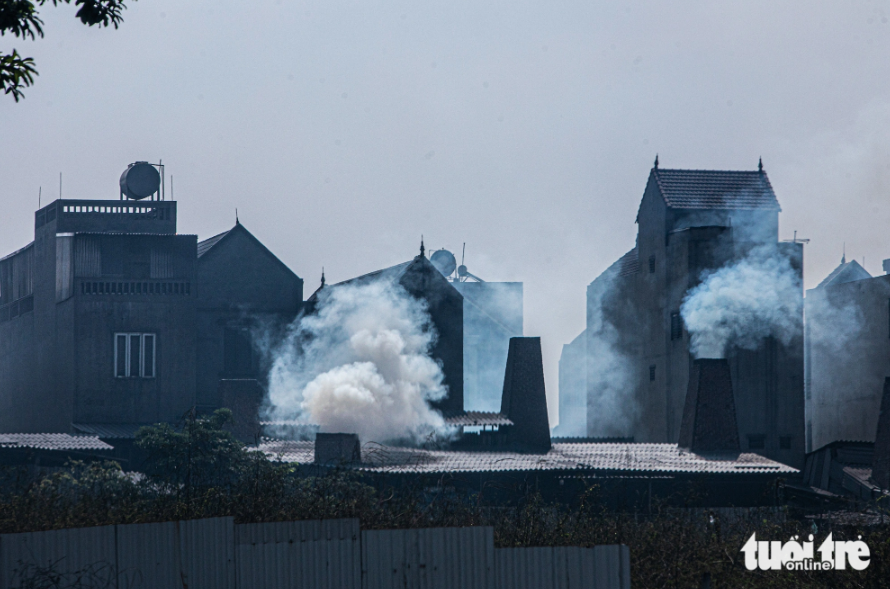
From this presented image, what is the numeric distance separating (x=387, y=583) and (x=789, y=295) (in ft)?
104

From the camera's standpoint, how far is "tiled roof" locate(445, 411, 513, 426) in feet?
125

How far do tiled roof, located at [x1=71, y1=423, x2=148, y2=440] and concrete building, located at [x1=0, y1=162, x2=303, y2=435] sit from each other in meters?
0.09

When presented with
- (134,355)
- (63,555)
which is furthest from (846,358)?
(63,555)

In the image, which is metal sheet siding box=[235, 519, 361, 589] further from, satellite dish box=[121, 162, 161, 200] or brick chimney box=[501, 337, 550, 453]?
satellite dish box=[121, 162, 161, 200]

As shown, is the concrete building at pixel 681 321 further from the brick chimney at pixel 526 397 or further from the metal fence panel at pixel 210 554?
the metal fence panel at pixel 210 554

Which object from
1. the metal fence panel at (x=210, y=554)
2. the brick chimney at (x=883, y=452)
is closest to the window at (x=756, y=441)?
the brick chimney at (x=883, y=452)

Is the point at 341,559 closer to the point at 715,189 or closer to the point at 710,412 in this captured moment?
the point at 710,412

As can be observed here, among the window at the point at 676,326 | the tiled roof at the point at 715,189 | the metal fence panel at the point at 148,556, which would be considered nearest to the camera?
the metal fence panel at the point at 148,556

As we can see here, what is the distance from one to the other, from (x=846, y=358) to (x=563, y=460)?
17240mm

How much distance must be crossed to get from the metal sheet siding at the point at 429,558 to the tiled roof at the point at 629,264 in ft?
109

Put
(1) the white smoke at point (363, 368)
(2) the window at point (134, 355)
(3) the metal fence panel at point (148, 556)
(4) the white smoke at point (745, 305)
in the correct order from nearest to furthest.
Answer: (3) the metal fence panel at point (148, 556)
(4) the white smoke at point (745, 305)
(1) the white smoke at point (363, 368)
(2) the window at point (134, 355)

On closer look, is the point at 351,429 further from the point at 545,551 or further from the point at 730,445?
the point at 545,551

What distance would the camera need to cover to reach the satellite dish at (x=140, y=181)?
4312cm

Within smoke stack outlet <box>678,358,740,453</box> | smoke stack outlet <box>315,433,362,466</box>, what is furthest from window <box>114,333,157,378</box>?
smoke stack outlet <box>678,358,740,453</box>
